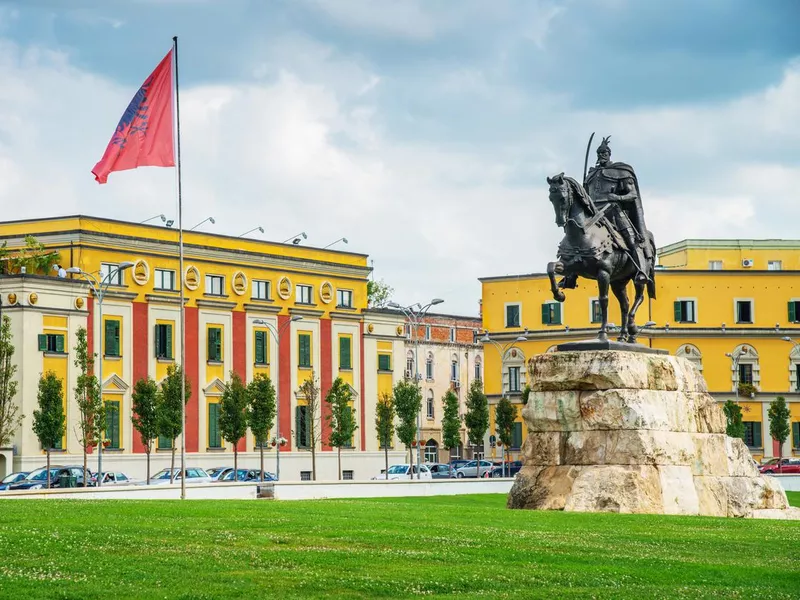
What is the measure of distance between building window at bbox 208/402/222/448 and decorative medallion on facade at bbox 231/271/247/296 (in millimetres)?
7590

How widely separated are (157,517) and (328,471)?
226 ft

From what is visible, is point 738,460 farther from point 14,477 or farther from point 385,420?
point 385,420

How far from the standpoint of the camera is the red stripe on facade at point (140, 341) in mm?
83812

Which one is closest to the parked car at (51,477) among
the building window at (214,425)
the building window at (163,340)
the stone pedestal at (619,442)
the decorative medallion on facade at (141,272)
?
the building window at (163,340)

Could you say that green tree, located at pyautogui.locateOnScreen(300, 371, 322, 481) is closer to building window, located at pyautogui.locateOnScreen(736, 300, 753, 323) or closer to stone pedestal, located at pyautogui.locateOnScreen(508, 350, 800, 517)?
building window, located at pyautogui.locateOnScreen(736, 300, 753, 323)

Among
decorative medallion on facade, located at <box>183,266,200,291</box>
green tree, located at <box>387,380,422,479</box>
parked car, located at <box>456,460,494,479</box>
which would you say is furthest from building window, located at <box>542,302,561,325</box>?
decorative medallion on facade, located at <box>183,266,200,291</box>

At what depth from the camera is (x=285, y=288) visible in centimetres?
9500

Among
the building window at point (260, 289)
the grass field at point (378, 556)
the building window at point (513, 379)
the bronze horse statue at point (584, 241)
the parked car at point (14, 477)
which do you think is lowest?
the parked car at point (14, 477)

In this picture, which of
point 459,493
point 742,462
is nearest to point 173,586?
point 742,462

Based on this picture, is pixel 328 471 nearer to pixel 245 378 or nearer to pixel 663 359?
pixel 245 378

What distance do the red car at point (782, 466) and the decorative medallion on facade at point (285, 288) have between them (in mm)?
32151

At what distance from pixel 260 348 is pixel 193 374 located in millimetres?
6172

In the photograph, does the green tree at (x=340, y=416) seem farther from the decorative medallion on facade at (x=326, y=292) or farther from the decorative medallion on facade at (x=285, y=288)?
the decorative medallion on facade at (x=326, y=292)

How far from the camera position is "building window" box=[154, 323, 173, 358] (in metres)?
85.5
